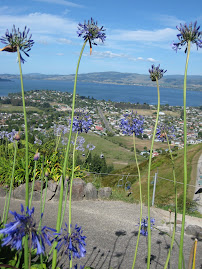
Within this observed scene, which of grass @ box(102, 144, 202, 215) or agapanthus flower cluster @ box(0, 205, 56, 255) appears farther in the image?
grass @ box(102, 144, 202, 215)

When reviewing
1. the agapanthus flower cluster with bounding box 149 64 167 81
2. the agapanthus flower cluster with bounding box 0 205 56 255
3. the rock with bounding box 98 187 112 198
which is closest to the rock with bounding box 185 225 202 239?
the rock with bounding box 98 187 112 198

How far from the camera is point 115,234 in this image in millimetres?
5977

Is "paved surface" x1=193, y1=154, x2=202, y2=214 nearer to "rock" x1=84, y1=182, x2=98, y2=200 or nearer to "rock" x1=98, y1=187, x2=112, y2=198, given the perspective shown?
"rock" x1=98, y1=187, x2=112, y2=198

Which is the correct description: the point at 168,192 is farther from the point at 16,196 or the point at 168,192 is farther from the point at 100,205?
the point at 16,196

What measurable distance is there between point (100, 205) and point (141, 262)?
10.1 feet

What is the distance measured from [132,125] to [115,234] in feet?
11.7

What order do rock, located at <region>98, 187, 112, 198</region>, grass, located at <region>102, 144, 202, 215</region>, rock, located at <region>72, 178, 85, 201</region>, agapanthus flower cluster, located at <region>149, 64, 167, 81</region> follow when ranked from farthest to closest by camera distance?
grass, located at <region>102, 144, 202, 215</region> → rock, located at <region>98, 187, 112, 198</region> → rock, located at <region>72, 178, 85, 201</region> → agapanthus flower cluster, located at <region>149, 64, 167, 81</region>

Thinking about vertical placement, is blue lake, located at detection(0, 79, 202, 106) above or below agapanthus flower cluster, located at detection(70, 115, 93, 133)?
above

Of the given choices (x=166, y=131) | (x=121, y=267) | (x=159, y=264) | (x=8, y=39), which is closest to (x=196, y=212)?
(x=159, y=264)

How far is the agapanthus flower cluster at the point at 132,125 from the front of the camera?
322cm

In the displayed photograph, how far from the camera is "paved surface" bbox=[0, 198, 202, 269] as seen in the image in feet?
15.6

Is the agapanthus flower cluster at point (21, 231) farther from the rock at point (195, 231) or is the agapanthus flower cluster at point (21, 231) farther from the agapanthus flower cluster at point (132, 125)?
A: the rock at point (195, 231)

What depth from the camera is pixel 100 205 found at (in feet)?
25.5

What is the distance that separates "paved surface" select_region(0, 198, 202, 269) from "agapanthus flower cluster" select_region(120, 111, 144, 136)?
6.76 feet
